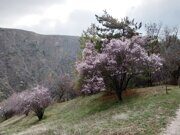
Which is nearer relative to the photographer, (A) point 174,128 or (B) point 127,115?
(A) point 174,128

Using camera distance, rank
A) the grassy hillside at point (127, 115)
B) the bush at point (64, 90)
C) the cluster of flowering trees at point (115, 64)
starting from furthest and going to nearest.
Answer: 1. the bush at point (64, 90)
2. the cluster of flowering trees at point (115, 64)
3. the grassy hillside at point (127, 115)

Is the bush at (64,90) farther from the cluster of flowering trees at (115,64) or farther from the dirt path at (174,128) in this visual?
the dirt path at (174,128)

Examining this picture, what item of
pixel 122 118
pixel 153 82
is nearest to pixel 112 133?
pixel 122 118

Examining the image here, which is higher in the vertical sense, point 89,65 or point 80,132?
point 89,65

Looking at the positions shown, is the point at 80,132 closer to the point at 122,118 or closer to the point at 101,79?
the point at 122,118

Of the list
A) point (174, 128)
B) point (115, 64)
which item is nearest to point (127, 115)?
point (174, 128)

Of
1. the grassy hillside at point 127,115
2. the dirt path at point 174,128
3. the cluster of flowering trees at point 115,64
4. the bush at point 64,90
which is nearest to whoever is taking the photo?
the dirt path at point 174,128

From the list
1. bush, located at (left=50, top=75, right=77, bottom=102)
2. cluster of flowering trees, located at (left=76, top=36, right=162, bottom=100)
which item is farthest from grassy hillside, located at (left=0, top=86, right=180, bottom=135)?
bush, located at (left=50, top=75, right=77, bottom=102)

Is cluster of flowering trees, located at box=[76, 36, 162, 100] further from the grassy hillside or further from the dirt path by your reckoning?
the dirt path

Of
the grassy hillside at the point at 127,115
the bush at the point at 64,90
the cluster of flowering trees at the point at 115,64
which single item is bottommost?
the bush at the point at 64,90

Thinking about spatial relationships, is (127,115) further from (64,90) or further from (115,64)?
(64,90)

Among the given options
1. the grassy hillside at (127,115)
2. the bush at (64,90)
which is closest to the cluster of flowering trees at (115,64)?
the grassy hillside at (127,115)

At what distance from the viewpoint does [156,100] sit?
1459 inches

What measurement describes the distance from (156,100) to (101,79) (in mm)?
7154
